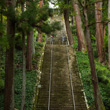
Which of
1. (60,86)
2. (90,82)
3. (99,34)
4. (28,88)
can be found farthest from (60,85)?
(99,34)

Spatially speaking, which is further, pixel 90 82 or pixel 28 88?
pixel 90 82

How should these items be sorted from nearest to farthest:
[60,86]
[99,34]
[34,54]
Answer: [60,86] → [99,34] → [34,54]

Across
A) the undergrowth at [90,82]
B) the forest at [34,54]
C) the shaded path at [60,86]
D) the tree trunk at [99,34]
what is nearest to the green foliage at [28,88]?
the forest at [34,54]

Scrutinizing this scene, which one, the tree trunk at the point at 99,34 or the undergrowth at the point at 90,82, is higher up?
the tree trunk at the point at 99,34

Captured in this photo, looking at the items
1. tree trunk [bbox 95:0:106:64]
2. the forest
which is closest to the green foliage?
the forest

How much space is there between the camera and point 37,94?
11891 millimetres

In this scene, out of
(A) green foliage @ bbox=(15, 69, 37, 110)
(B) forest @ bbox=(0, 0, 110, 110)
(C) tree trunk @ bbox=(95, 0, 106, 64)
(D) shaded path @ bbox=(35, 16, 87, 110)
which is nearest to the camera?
(B) forest @ bbox=(0, 0, 110, 110)

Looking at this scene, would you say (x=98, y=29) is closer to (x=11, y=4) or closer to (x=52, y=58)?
(x=52, y=58)

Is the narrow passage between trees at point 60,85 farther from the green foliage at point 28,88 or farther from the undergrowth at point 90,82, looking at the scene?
the green foliage at point 28,88

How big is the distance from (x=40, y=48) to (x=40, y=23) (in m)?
10.8

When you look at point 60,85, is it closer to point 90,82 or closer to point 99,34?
point 90,82

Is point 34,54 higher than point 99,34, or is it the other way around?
point 99,34

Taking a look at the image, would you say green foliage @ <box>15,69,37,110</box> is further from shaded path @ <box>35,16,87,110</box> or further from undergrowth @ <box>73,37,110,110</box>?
undergrowth @ <box>73,37,110,110</box>

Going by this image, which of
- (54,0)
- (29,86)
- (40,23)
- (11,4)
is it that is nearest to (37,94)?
(29,86)
